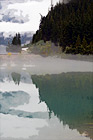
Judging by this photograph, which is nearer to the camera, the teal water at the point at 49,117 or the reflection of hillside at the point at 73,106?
the teal water at the point at 49,117

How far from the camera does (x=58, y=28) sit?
293 feet

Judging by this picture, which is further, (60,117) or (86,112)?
(86,112)

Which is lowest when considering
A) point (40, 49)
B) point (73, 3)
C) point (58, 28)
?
point (40, 49)

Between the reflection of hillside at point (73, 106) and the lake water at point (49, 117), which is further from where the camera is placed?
the reflection of hillside at point (73, 106)

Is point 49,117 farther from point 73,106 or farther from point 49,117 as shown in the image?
point 73,106

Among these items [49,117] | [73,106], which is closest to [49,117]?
[49,117]

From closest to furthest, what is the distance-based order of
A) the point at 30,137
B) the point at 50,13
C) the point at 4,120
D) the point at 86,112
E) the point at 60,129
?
the point at 30,137 < the point at 60,129 < the point at 4,120 < the point at 86,112 < the point at 50,13

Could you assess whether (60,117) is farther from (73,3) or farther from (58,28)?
(73,3)

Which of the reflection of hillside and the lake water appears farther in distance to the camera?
the reflection of hillside

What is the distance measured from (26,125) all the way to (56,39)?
3104 inches

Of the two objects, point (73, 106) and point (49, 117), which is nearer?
point (49, 117)

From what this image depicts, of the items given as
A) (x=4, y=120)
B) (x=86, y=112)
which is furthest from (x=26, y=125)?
(x=86, y=112)

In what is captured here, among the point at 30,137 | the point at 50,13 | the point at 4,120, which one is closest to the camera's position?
the point at 30,137

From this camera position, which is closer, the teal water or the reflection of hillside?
the teal water
